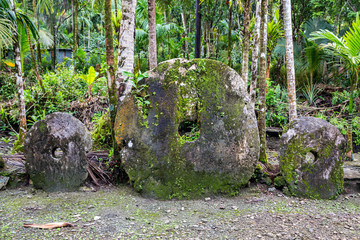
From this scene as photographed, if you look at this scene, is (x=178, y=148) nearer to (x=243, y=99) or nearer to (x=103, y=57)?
(x=243, y=99)

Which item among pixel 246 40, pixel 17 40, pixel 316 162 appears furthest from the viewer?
pixel 246 40

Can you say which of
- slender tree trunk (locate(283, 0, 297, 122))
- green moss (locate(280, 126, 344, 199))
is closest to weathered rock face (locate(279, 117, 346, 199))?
green moss (locate(280, 126, 344, 199))

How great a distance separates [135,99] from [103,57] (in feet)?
32.5

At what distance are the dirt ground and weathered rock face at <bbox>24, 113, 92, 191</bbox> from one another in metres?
0.19

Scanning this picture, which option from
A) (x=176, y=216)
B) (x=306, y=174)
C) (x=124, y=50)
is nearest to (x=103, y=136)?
(x=124, y=50)

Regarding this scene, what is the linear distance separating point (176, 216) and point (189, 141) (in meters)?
1.08

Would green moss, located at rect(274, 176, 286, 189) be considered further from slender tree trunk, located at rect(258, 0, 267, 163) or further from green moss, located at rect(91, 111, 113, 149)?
green moss, located at rect(91, 111, 113, 149)

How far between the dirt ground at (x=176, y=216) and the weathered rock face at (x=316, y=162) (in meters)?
0.16

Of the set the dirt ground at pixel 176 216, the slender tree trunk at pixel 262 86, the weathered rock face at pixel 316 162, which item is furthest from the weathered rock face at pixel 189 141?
the slender tree trunk at pixel 262 86

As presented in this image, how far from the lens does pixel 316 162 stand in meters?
3.64

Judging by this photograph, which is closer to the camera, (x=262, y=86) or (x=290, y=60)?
(x=262, y=86)

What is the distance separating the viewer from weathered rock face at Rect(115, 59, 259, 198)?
3.68 metres

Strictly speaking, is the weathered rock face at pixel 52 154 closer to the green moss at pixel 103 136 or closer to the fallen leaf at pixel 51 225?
the fallen leaf at pixel 51 225

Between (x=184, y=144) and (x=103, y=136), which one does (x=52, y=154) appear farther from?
(x=184, y=144)
